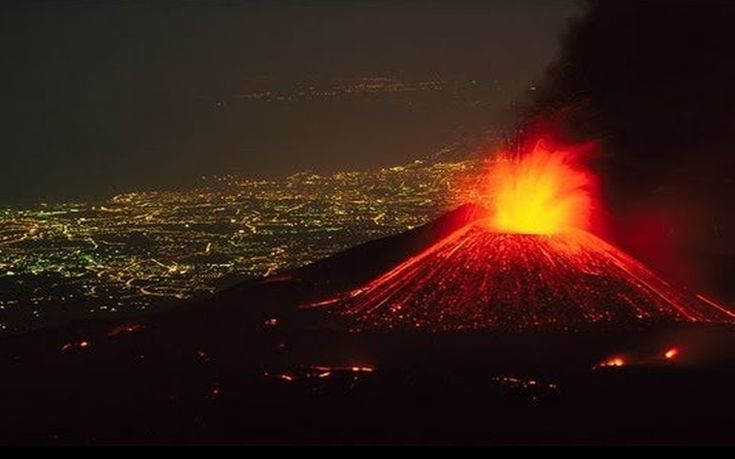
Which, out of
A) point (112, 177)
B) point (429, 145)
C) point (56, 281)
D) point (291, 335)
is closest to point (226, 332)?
point (291, 335)

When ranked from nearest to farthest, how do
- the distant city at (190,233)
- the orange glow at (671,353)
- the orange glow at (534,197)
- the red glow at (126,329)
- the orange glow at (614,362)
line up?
the orange glow at (614,362) < the orange glow at (671,353) < the red glow at (126,329) < the orange glow at (534,197) < the distant city at (190,233)

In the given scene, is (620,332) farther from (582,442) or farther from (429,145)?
(429,145)

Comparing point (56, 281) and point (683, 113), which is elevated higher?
point (56, 281)

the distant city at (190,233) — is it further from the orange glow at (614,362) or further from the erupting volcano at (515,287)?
the orange glow at (614,362)

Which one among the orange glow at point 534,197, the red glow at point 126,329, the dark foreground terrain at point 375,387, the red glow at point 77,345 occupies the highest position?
the orange glow at point 534,197

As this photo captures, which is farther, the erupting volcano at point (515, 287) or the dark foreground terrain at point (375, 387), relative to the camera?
the erupting volcano at point (515, 287)

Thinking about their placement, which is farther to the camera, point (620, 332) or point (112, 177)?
point (112, 177)

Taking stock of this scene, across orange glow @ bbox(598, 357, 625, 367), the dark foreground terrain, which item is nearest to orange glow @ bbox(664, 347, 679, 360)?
Result: the dark foreground terrain

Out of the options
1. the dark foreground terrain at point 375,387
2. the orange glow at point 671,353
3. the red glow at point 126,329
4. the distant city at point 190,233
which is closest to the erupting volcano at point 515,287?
the dark foreground terrain at point 375,387

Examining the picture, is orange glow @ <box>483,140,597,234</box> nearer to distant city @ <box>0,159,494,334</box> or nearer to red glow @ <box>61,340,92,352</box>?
red glow @ <box>61,340,92,352</box>
